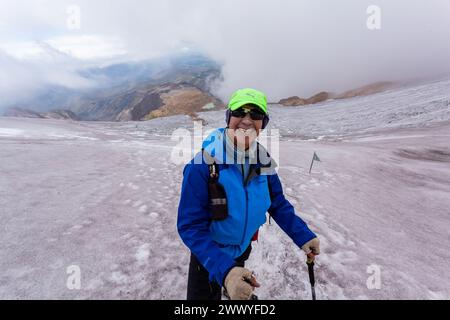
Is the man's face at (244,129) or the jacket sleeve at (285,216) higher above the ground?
the man's face at (244,129)

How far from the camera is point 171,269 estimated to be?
4895mm

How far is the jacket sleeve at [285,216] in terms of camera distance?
340 centimetres

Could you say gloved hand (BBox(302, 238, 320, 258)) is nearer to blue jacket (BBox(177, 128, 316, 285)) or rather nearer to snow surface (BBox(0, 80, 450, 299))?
blue jacket (BBox(177, 128, 316, 285))

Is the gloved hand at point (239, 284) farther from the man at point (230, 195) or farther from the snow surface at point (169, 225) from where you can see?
the snow surface at point (169, 225)

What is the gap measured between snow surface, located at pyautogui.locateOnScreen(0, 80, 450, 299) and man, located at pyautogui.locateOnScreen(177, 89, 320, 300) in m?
2.00

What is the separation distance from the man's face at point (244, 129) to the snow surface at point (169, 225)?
2.66m

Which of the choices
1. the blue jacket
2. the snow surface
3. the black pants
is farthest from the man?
the snow surface

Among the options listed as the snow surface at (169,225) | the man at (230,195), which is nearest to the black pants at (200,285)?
the man at (230,195)

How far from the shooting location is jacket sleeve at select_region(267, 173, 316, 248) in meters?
3.40
